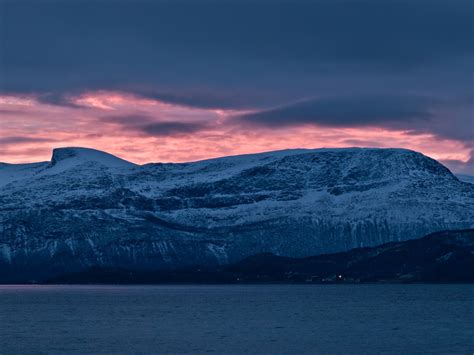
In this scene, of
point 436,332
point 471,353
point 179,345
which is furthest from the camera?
point 436,332

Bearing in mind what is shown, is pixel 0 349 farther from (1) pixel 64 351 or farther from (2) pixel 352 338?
(2) pixel 352 338

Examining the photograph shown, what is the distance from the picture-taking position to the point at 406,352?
163375 millimetres

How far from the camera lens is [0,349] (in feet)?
549

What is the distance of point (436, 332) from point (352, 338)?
20287 mm

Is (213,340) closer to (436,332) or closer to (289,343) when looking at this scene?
(289,343)

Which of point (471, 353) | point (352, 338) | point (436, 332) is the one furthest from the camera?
point (436, 332)

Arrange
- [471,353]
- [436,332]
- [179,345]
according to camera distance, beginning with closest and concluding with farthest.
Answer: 1. [471,353]
2. [179,345]
3. [436,332]

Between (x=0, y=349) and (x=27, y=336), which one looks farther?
(x=27, y=336)

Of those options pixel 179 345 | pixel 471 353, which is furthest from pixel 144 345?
pixel 471 353

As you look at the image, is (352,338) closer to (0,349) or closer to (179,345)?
(179,345)

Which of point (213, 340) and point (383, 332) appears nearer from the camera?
point (213, 340)

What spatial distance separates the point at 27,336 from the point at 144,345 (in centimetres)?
2796

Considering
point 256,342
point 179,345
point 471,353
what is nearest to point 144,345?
point 179,345

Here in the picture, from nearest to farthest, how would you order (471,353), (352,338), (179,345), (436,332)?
1. (471,353)
2. (179,345)
3. (352,338)
4. (436,332)
